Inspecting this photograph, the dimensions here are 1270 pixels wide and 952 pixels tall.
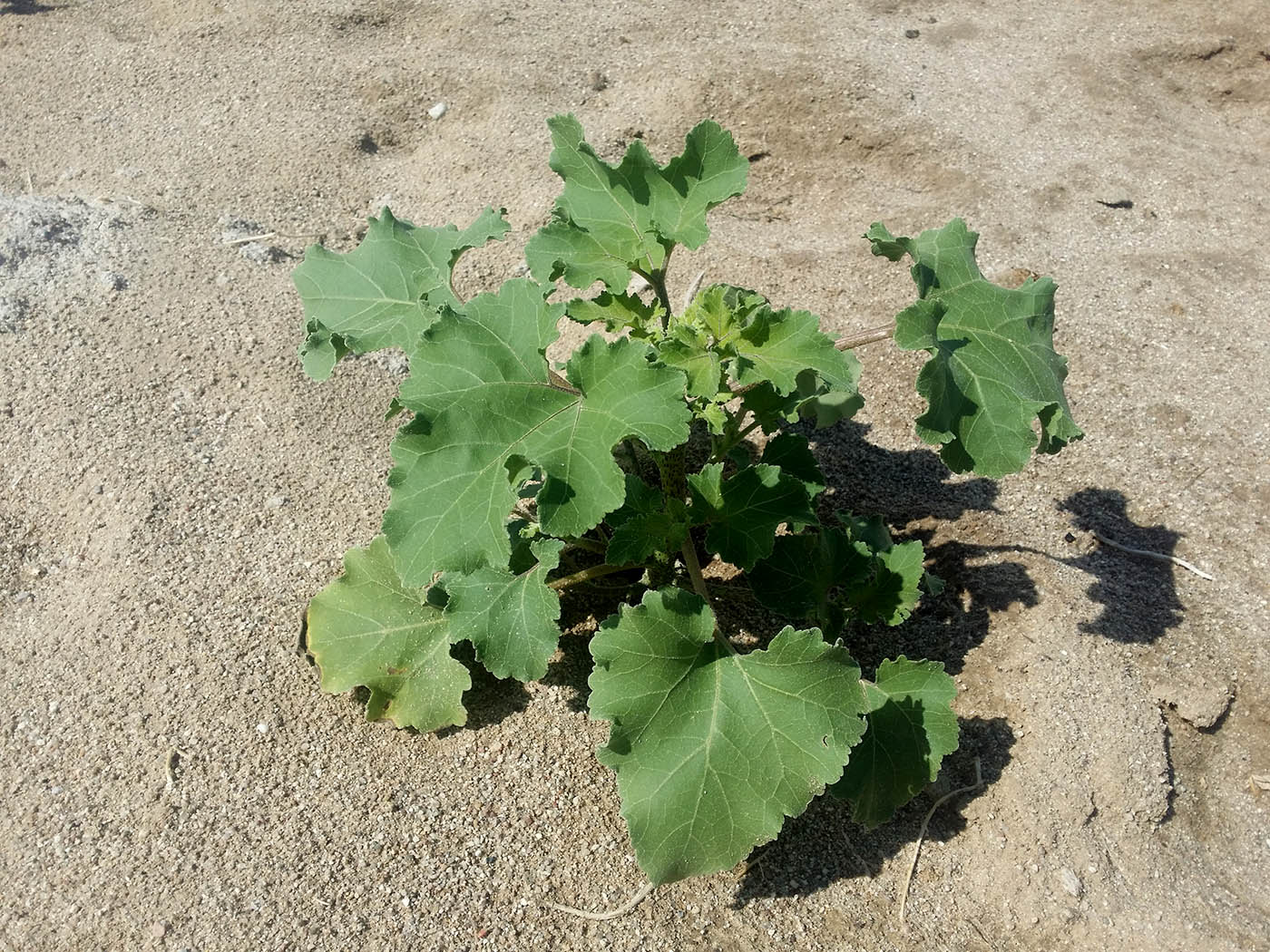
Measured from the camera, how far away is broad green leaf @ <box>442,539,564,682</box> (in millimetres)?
2504

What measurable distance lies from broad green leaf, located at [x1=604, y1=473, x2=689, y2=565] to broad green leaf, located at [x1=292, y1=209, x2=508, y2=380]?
725mm

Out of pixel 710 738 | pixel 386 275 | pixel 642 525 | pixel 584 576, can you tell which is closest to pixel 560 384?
pixel 642 525

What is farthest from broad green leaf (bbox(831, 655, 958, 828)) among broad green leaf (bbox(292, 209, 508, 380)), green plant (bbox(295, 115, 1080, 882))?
broad green leaf (bbox(292, 209, 508, 380))

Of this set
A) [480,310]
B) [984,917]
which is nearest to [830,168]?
[480,310]

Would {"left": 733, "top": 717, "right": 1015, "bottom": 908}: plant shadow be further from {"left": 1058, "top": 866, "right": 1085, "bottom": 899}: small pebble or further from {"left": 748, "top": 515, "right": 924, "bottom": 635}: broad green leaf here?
{"left": 748, "top": 515, "right": 924, "bottom": 635}: broad green leaf

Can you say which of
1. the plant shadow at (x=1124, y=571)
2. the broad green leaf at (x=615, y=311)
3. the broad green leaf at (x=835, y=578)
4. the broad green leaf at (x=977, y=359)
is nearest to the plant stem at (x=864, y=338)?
the broad green leaf at (x=977, y=359)

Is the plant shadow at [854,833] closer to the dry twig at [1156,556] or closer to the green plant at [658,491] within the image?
the green plant at [658,491]

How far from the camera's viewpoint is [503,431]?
2.22 m

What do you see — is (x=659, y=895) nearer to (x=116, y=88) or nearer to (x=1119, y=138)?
(x=1119, y=138)

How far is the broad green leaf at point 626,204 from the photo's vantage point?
8.77 ft

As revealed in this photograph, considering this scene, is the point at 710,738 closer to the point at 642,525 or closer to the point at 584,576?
the point at 642,525

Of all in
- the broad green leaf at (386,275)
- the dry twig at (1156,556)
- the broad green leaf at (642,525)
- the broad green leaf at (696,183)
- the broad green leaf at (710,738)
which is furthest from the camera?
the dry twig at (1156,556)

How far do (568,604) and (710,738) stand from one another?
3.05ft

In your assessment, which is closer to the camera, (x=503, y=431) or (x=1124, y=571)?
(x=503, y=431)
